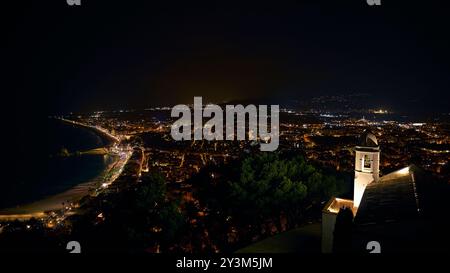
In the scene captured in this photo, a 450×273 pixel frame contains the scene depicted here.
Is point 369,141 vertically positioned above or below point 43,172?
above

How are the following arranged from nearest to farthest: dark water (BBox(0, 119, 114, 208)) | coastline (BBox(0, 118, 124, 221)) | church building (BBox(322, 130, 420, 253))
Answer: church building (BBox(322, 130, 420, 253)) → coastline (BBox(0, 118, 124, 221)) → dark water (BBox(0, 119, 114, 208))

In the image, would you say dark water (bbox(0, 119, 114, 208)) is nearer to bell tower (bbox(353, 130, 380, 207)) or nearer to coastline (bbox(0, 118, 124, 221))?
coastline (bbox(0, 118, 124, 221))

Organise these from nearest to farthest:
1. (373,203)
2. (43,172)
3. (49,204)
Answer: (373,203)
(49,204)
(43,172)

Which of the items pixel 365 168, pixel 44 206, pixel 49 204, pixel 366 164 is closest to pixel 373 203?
pixel 365 168

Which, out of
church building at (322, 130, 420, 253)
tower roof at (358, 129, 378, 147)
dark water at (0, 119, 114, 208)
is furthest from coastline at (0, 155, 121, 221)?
tower roof at (358, 129, 378, 147)

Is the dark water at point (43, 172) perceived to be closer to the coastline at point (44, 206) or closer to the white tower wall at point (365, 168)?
the coastline at point (44, 206)

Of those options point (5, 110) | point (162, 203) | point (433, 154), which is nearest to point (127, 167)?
point (162, 203)

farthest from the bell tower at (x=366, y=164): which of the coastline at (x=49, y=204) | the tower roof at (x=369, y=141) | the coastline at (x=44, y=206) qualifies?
the coastline at (x=44, y=206)

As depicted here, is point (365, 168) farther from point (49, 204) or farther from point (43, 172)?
point (43, 172)
